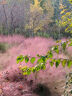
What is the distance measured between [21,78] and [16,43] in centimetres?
521

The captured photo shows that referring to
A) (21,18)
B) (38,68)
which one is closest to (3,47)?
(38,68)

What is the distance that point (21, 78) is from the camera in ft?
14.8

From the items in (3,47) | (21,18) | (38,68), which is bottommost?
(3,47)

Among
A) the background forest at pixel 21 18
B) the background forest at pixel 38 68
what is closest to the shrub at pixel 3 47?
the background forest at pixel 38 68

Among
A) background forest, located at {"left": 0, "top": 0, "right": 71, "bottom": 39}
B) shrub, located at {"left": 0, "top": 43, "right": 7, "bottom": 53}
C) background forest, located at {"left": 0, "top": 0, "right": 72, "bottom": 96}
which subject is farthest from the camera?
background forest, located at {"left": 0, "top": 0, "right": 71, "bottom": 39}

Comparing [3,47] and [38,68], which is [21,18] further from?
[38,68]

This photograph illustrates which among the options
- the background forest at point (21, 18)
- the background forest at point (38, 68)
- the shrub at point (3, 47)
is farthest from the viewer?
the background forest at point (21, 18)

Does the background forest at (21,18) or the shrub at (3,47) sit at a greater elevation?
the background forest at (21,18)

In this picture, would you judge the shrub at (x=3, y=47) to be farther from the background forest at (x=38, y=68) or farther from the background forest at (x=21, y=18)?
the background forest at (x=21, y=18)

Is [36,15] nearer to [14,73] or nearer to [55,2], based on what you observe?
[14,73]

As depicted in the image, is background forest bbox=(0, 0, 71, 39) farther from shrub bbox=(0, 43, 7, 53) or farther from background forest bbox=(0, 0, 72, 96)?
shrub bbox=(0, 43, 7, 53)

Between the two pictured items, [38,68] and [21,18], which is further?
[21,18]

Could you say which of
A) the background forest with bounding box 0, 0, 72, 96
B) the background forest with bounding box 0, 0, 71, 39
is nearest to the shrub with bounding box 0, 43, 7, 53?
the background forest with bounding box 0, 0, 72, 96

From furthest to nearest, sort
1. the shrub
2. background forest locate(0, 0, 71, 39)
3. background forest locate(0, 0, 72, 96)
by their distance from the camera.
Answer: background forest locate(0, 0, 71, 39), the shrub, background forest locate(0, 0, 72, 96)
